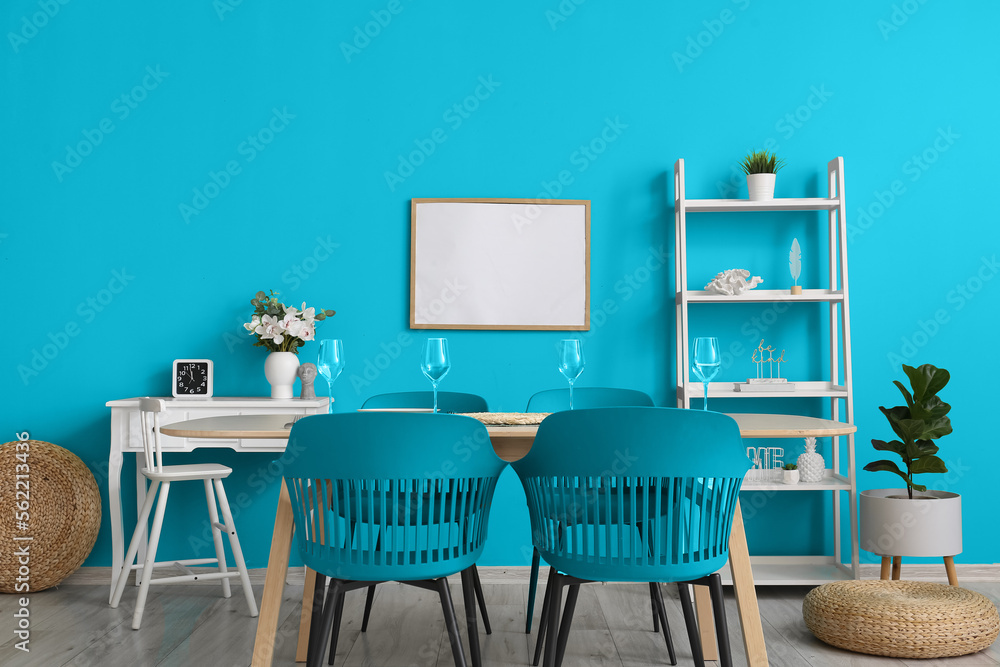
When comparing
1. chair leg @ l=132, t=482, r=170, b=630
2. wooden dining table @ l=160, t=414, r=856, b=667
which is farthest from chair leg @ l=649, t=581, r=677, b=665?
chair leg @ l=132, t=482, r=170, b=630

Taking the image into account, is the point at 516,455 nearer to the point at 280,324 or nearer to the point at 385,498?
the point at 385,498

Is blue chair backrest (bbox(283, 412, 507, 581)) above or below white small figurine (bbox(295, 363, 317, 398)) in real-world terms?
below

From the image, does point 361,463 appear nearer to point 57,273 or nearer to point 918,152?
point 57,273

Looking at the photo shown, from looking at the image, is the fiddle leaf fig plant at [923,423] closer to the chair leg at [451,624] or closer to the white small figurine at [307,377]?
the chair leg at [451,624]

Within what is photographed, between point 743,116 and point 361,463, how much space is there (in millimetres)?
2331

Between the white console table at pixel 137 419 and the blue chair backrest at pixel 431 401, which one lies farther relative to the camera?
the white console table at pixel 137 419

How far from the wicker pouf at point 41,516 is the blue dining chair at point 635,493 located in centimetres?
210

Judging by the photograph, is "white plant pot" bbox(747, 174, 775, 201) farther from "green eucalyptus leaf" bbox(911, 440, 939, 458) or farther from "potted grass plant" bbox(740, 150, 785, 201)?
"green eucalyptus leaf" bbox(911, 440, 939, 458)

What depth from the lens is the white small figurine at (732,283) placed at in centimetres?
294

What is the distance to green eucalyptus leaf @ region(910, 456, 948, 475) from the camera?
2.74m

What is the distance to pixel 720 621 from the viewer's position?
5.78 ft

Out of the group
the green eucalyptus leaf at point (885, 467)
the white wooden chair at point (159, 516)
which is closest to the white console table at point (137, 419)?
the white wooden chair at point (159, 516)

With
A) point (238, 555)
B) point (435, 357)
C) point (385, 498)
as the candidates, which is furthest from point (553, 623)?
point (238, 555)

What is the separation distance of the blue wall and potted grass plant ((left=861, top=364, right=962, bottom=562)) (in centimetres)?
41
